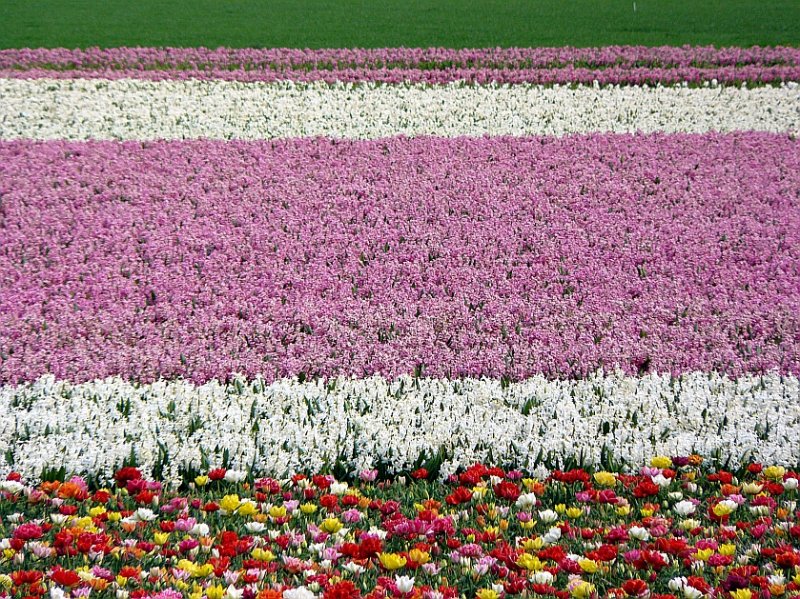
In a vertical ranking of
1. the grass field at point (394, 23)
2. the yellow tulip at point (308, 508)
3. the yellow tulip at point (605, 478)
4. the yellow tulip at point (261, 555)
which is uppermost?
the grass field at point (394, 23)

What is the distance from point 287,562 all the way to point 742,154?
33.1 feet

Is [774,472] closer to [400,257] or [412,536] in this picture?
[412,536]

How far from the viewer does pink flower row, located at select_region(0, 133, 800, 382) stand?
23.6 ft

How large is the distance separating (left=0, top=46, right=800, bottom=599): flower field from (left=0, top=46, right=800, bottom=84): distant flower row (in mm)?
3561

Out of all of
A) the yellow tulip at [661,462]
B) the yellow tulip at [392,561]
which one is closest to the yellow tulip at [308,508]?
the yellow tulip at [392,561]

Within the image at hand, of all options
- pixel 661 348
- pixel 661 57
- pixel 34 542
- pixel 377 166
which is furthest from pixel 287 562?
pixel 661 57

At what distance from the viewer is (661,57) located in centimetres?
1956

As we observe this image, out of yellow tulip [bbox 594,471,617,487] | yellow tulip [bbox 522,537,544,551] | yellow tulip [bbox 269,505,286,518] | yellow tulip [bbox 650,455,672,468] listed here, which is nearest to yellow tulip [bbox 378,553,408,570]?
yellow tulip [bbox 522,537,544,551]

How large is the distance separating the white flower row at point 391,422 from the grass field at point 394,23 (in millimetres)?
16133

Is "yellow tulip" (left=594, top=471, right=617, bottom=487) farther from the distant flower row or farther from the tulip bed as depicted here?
the distant flower row

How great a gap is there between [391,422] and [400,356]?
1.10 metres

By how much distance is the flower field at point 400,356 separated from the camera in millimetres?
4246

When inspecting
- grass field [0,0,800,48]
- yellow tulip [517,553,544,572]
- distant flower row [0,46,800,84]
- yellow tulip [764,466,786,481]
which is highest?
grass field [0,0,800,48]

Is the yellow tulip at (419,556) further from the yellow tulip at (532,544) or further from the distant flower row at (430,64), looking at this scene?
the distant flower row at (430,64)
